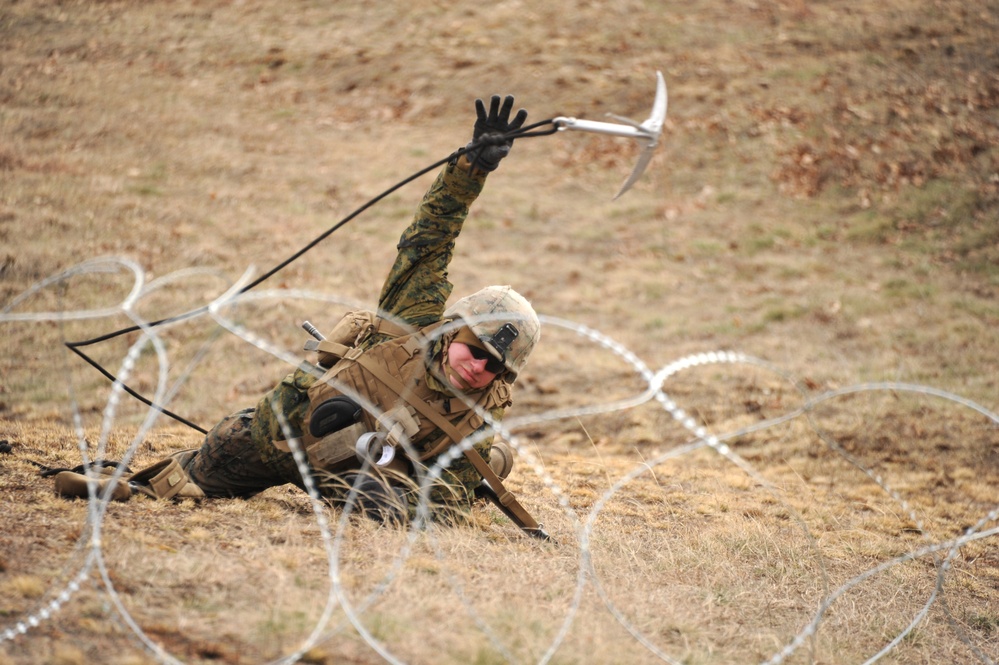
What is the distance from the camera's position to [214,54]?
59.0ft

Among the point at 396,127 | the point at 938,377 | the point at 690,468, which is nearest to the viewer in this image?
the point at 690,468

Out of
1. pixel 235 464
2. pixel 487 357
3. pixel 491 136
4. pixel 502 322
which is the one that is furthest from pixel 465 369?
pixel 235 464

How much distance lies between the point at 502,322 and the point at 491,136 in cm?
103

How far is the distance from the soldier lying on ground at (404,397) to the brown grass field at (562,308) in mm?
246

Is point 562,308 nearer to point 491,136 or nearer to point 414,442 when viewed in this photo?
point 414,442

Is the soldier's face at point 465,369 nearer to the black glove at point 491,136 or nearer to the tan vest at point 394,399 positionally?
the tan vest at point 394,399

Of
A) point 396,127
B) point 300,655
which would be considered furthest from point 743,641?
point 396,127

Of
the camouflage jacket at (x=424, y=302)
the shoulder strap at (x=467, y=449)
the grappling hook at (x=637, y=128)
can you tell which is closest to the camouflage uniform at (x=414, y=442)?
the camouflage jacket at (x=424, y=302)

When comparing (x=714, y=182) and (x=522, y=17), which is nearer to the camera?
(x=714, y=182)

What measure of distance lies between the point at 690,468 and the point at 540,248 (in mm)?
6054

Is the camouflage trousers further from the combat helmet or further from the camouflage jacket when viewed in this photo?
the combat helmet

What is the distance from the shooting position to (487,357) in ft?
16.0

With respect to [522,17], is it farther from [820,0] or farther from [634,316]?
[634,316]

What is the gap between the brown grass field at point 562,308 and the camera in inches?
157
